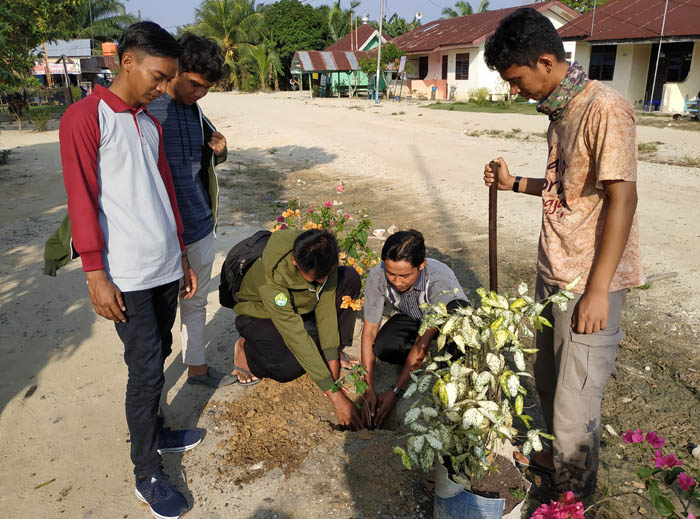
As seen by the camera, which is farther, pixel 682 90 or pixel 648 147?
pixel 682 90

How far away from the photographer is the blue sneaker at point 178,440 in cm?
249

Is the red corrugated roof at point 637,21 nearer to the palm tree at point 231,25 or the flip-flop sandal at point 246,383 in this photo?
the flip-flop sandal at point 246,383

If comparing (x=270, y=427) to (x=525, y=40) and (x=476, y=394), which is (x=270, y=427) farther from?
(x=525, y=40)

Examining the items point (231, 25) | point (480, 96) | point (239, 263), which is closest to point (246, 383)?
point (239, 263)

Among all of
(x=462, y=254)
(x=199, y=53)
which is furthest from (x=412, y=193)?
(x=199, y=53)

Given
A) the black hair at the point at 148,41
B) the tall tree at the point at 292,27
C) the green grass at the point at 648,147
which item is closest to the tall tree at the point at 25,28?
the black hair at the point at 148,41

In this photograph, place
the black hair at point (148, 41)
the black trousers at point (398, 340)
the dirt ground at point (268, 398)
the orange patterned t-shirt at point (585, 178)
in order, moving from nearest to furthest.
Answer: the orange patterned t-shirt at point (585, 178)
the black hair at point (148, 41)
the dirt ground at point (268, 398)
the black trousers at point (398, 340)

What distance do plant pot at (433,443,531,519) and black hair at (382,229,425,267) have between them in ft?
3.21

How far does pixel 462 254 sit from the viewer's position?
4922mm

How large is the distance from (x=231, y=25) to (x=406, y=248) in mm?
39424

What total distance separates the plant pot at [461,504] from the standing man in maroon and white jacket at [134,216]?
108 centimetres

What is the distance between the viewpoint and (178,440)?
2.52m

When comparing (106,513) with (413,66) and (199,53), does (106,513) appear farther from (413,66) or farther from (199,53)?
(413,66)

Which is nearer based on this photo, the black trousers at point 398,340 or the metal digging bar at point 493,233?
the metal digging bar at point 493,233
